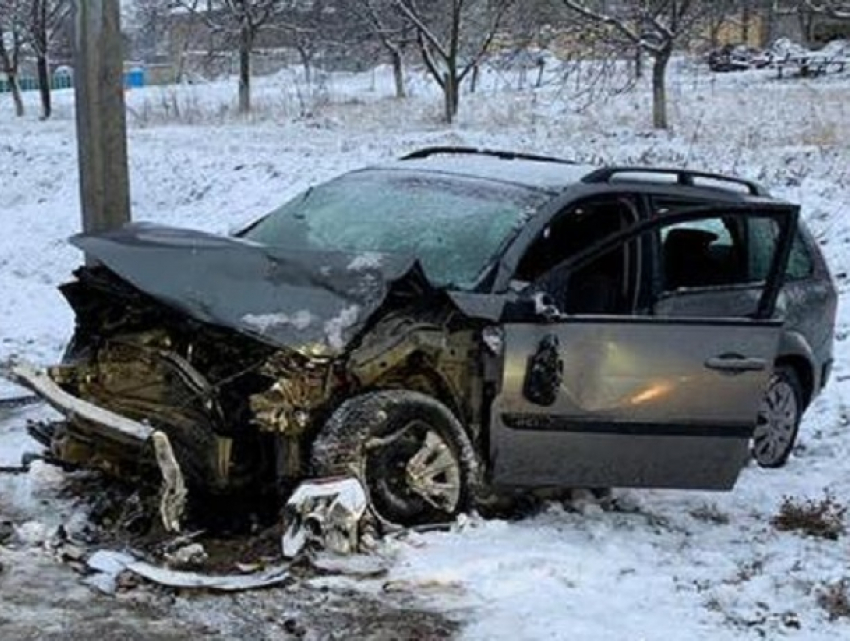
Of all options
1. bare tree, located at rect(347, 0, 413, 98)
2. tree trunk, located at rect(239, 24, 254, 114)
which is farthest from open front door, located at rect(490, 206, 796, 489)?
tree trunk, located at rect(239, 24, 254, 114)

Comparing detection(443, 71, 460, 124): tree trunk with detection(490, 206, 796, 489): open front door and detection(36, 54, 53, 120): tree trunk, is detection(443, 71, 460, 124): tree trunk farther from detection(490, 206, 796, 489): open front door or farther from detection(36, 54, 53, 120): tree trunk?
detection(490, 206, 796, 489): open front door

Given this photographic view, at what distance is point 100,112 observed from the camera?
29.9ft

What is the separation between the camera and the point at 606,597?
511cm

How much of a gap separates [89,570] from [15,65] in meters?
35.8

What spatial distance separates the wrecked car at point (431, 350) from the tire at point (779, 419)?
784mm

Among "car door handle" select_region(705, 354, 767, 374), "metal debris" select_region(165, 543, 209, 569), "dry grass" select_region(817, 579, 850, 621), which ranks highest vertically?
"car door handle" select_region(705, 354, 767, 374)

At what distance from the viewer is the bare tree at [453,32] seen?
92.5 ft

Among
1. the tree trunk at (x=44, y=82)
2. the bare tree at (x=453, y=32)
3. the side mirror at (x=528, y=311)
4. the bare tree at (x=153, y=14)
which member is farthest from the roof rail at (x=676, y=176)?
the bare tree at (x=153, y=14)

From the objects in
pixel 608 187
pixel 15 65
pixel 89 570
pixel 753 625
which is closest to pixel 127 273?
pixel 89 570

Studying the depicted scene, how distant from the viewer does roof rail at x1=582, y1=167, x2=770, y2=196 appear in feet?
21.4

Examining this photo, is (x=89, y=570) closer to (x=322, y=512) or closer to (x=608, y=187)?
(x=322, y=512)

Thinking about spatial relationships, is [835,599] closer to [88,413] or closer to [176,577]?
[176,577]

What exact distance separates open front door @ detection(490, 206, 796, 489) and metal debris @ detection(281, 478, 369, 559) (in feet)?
2.78

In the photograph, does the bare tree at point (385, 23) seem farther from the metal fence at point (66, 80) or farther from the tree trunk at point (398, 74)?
the metal fence at point (66, 80)
